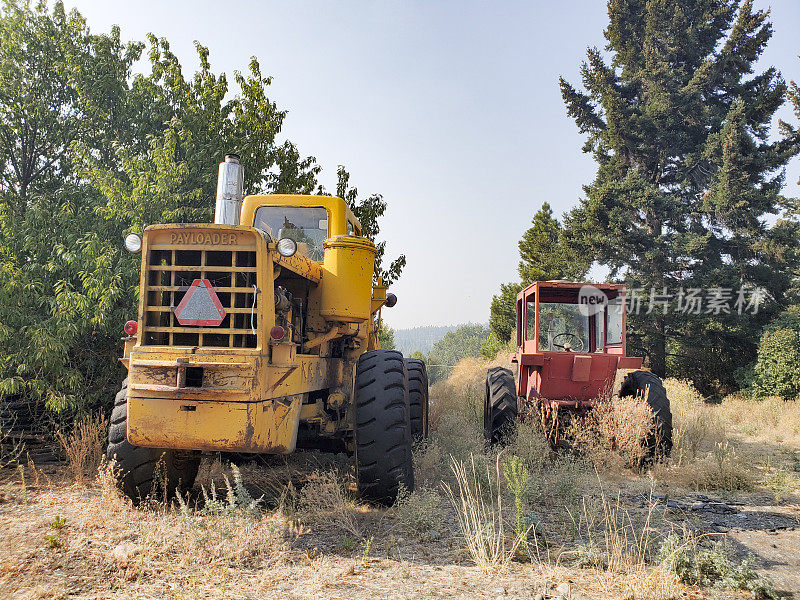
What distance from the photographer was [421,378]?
290 inches

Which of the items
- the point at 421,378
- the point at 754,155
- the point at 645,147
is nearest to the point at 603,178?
the point at 645,147

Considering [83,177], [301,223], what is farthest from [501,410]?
[83,177]

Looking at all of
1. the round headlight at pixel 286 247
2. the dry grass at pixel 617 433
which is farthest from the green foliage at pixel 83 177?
the dry grass at pixel 617 433

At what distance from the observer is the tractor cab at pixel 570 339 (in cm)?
712

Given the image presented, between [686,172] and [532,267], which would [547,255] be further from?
[686,172]

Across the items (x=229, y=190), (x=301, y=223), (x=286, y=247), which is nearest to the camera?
(x=286, y=247)

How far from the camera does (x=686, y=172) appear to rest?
786 inches

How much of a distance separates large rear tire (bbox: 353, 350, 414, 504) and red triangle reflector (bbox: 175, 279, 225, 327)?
1389 millimetres

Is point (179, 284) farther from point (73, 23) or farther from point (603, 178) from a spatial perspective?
point (603, 178)

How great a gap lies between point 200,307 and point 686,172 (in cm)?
2069

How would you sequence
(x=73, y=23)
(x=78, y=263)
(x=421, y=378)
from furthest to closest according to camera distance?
(x=73, y=23) → (x=421, y=378) → (x=78, y=263)

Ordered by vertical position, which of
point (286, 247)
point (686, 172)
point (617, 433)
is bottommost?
point (617, 433)

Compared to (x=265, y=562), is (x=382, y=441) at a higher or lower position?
higher

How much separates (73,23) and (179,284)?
22.4ft
